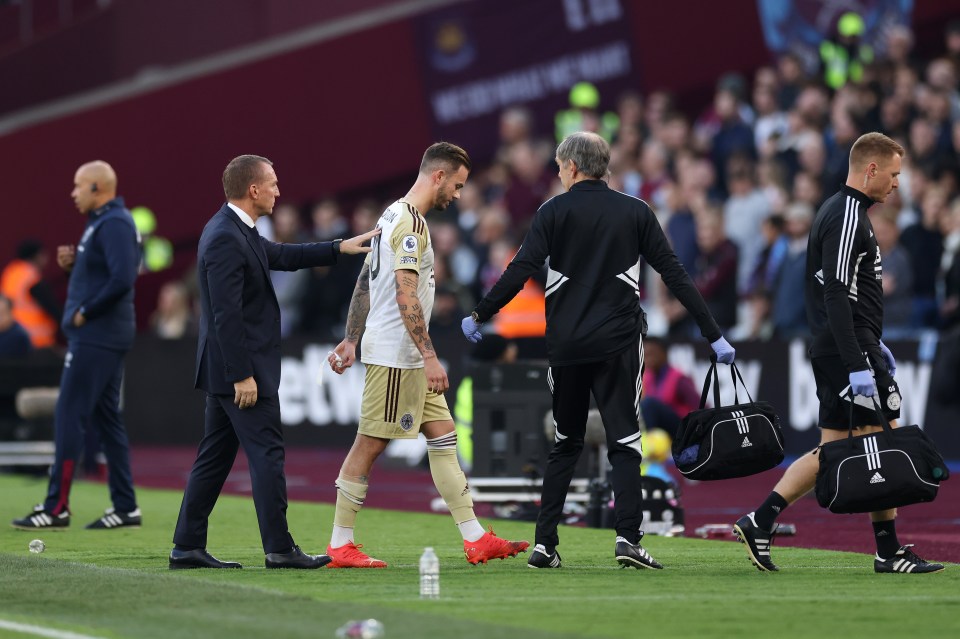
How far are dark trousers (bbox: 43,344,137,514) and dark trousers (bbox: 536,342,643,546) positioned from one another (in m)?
3.90

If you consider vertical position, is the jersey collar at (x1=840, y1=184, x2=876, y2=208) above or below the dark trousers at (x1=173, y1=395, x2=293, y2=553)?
above

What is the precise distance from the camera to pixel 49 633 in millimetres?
7363

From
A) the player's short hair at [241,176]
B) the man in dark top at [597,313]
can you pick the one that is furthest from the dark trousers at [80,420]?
the man in dark top at [597,313]

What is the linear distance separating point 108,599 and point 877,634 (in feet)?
11.4

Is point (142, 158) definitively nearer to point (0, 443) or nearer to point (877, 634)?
point (0, 443)

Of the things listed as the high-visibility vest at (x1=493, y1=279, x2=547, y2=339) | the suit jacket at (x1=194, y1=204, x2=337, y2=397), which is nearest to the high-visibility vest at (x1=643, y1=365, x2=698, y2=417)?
the high-visibility vest at (x1=493, y1=279, x2=547, y2=339)

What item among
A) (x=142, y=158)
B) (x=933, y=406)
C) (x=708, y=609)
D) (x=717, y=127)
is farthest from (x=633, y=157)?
(x=708, y=609)

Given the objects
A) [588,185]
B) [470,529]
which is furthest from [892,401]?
[470,529]

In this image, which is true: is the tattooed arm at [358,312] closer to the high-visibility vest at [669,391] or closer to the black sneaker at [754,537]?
the black sneaker at [754,537]

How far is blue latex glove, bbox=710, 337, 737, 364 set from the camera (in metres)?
9.13

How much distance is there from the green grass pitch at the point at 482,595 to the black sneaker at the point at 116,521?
0.84 m

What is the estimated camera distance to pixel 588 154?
31.3ft

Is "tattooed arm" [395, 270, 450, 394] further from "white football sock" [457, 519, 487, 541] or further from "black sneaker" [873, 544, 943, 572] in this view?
"black sneaker" [873, 544, 943, 572]

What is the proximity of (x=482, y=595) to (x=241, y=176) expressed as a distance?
8.66 ft
